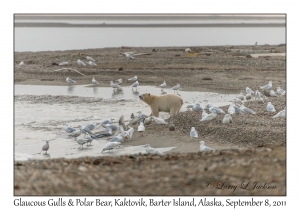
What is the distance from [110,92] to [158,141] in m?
7.97

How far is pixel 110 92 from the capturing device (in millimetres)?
19781

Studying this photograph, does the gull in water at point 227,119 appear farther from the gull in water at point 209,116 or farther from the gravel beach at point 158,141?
the gull in water at point 209,116

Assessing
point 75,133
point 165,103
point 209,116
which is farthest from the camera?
point 165,103

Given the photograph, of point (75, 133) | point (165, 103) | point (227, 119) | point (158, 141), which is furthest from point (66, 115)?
point (227, 119)

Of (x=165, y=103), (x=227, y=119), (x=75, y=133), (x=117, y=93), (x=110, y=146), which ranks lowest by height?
(x=110, y=146)

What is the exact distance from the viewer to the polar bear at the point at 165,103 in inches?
566

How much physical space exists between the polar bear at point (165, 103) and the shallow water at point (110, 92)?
2.68 m

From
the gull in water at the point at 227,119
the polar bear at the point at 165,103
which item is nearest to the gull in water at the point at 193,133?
the gull in water at the point at 227,119

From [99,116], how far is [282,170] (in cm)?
839

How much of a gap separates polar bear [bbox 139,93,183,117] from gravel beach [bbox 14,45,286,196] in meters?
0.27

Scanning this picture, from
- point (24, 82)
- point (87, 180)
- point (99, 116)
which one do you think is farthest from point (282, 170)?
point (24, 82)

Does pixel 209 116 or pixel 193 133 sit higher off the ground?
pixel 209 116

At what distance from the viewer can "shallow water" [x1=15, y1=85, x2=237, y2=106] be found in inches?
716

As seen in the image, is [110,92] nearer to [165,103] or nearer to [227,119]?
[165,103]
